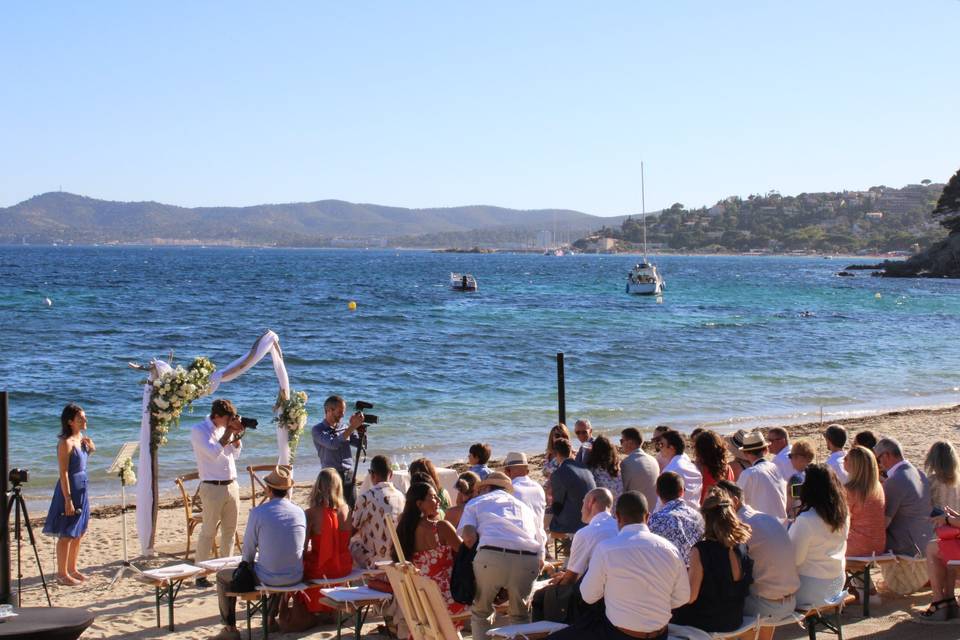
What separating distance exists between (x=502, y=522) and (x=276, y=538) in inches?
65.5

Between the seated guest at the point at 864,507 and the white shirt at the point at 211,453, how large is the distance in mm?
5001

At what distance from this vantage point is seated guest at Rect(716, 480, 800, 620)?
6121 millimetres

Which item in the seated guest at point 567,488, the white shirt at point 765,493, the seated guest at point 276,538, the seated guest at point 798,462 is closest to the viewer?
the seated guest at point 276,538

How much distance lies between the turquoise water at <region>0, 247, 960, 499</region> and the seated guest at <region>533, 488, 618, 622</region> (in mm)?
9985

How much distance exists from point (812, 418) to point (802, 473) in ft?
44.4

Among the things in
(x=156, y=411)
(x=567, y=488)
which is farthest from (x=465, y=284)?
(x=567, y=488)

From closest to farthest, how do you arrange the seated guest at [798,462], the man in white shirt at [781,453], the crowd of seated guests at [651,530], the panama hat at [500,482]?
1. the crowd of seated guests at [651,530]
2. the panama hat at [500,482]
3. the seated guest at [798,462]
4. the man in white shirt at [781,453]

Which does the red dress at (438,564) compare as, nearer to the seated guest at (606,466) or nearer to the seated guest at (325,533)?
the seated guest at (325,533)

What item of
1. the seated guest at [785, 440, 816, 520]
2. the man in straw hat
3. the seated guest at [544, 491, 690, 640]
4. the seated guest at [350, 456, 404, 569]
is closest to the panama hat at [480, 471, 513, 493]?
the man in straw hat

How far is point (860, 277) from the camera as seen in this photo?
333 feet

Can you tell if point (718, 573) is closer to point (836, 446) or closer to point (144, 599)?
point (836, 446)

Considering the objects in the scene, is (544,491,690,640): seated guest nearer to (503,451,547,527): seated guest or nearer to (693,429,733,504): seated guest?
(503,451,547,527): seated guest

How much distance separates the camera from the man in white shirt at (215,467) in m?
8.99

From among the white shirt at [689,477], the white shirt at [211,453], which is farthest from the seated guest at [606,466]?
the white shirt at [211,453]
